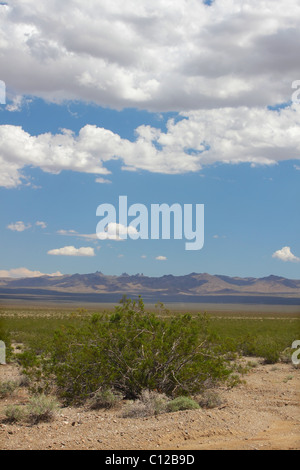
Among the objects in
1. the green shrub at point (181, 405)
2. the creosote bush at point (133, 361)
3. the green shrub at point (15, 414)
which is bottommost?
the green shrub at point (15, 414)

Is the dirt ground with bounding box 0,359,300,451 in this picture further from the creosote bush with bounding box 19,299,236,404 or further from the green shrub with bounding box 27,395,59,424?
the creosote bush with bounding box 19,299,236,404

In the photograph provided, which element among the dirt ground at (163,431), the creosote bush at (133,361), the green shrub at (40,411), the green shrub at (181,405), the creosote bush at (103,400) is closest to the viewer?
the dirt ground at (163,431)

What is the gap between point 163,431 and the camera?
30.8 ft

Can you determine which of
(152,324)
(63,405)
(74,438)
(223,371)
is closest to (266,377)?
(223,371)

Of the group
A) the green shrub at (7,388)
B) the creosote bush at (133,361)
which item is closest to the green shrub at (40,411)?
the creosote bush at (133,361)

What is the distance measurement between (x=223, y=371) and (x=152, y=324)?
7.96 ft

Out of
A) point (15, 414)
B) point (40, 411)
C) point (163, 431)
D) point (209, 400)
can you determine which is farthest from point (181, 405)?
point (15, 414)

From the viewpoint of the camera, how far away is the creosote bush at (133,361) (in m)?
13.1

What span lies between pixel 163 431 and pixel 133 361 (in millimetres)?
3936

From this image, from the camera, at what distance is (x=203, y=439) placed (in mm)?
9102

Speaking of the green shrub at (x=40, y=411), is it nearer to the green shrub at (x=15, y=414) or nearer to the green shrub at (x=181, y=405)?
the green shrub at (x=15, y=414)

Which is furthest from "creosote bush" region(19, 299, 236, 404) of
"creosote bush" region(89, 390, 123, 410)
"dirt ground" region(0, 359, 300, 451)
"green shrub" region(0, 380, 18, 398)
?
"green shrub" region(0, 380, 18, 398)

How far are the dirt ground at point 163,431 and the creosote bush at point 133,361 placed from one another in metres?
1.04

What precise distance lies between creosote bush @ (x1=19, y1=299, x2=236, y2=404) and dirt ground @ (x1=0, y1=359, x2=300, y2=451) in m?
1.04
